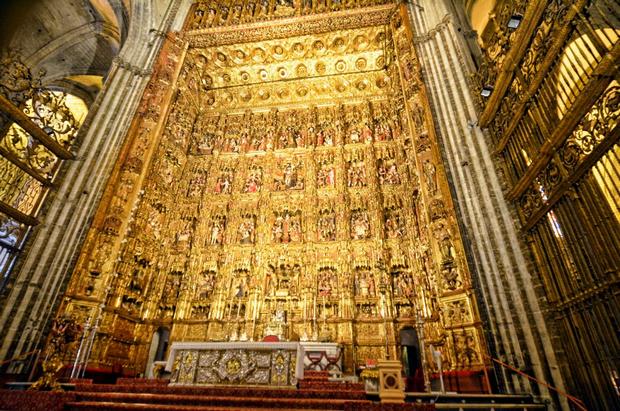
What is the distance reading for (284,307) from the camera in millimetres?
10477

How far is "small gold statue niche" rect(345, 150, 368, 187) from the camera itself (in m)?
12.6

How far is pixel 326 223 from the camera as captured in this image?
1182cm

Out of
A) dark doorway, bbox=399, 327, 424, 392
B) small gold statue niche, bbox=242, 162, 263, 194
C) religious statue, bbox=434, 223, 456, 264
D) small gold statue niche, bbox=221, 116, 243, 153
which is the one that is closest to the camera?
religious statue, bbox=434, 223, 456, 264

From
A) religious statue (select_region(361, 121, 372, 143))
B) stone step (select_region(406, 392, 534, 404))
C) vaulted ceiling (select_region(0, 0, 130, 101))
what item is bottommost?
stone step (select_region(406, 392, 534, 404))

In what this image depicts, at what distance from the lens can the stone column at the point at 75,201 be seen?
7359 mm

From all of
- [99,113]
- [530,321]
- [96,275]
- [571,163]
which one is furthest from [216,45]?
[530,321]

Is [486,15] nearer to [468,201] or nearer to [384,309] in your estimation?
[468,201]

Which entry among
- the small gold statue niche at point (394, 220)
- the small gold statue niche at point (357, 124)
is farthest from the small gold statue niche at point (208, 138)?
the small gold statue niche at point (394, 220)

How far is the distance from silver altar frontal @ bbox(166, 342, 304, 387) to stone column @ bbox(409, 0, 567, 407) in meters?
4.01

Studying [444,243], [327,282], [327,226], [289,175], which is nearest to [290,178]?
[289,175]

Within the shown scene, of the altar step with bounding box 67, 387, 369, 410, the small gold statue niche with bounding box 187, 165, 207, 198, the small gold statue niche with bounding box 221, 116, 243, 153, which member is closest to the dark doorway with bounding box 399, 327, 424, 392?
the altar step with bounding box 67, 387, 369, 410

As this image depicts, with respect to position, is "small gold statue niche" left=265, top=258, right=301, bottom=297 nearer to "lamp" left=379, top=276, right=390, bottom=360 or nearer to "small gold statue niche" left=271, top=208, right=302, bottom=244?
Result: "small gold statue niche" left=271, top=208, right=302, bottom=244

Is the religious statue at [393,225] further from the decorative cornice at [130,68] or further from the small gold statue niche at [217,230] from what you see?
the decorative cornice at [130,68]

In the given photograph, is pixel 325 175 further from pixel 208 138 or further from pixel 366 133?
pixel 208 138
